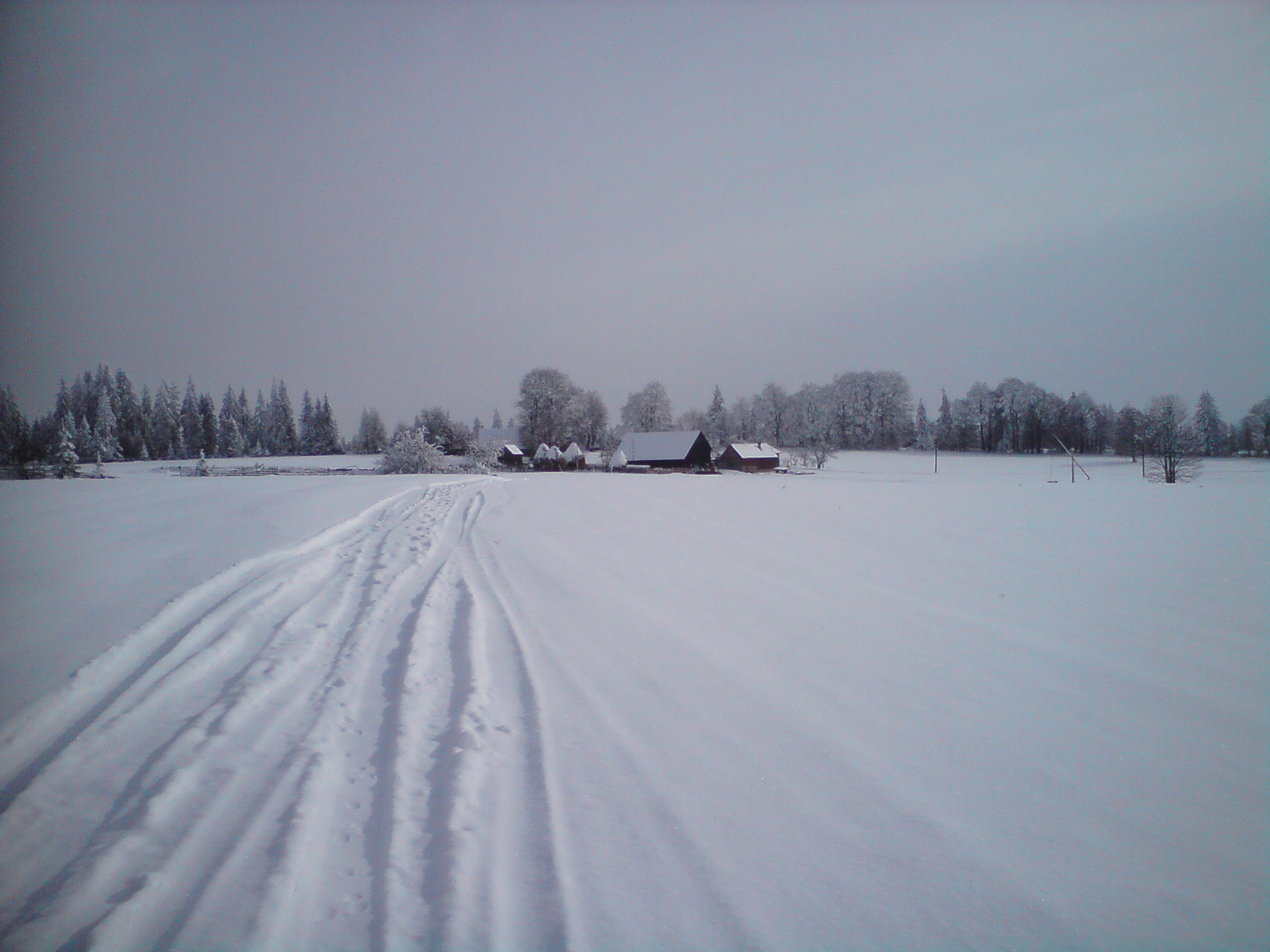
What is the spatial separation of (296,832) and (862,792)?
2.59m

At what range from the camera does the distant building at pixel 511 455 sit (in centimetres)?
5984

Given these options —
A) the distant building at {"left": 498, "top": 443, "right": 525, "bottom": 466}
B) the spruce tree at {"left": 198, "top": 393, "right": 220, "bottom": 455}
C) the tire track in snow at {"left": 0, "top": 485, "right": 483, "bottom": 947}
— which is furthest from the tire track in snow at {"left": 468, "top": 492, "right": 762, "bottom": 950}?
the spruce tree at {"left": 198, "top": 393, "right": 220, "bottom": 455}

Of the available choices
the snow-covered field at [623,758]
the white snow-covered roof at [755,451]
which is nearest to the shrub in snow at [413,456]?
the snow-covered field at [623,758]

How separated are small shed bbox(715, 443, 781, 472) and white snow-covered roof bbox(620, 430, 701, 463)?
368 cm

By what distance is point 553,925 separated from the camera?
2.00 m

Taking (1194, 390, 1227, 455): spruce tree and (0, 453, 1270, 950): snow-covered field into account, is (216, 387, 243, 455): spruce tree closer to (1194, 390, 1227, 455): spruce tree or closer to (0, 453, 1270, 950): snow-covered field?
(0, 453, 1270, 950): snow-covered field

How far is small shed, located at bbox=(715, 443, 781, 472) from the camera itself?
5278 centimetres

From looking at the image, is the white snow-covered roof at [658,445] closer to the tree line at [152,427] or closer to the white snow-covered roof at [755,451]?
the white snow-covered roof at [755,451]

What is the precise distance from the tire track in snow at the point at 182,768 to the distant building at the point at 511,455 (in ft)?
178

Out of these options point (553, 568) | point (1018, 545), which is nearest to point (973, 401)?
point (1018, 545)

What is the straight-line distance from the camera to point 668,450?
2132 inches

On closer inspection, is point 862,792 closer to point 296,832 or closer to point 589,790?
point 589,790

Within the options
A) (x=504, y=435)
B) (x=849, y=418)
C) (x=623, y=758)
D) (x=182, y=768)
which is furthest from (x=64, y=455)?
(x=849, y=418)

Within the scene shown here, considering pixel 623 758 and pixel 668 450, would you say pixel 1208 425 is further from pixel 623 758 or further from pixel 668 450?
pixel 668 450
